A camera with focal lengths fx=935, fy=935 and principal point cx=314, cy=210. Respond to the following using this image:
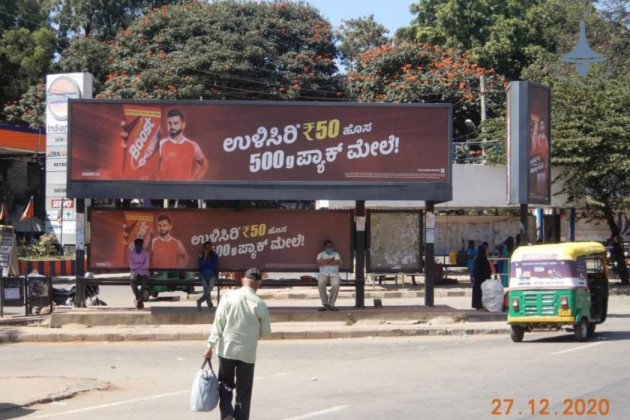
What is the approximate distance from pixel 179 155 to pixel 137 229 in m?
2.21

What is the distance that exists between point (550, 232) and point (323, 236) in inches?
676

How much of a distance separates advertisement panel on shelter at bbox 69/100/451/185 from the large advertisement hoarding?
1.15 m

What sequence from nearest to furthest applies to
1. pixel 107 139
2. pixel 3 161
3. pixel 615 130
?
1. pixel 107 139
2. pixel 615 130
3. pixel 3 161

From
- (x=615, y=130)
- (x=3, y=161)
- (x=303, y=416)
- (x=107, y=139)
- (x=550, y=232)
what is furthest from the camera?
(x=3, y=161)

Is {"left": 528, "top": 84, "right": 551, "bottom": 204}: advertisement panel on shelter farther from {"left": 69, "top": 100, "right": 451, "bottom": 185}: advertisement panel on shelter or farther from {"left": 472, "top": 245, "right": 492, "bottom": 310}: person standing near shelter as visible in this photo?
{"left": 69, "top": 100, "right": 451, "bottom": 185}: advertisement panel on shelter

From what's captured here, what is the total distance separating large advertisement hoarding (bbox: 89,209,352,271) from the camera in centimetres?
2303

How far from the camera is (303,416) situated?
10.7 m

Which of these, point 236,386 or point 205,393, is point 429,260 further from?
point 205,393

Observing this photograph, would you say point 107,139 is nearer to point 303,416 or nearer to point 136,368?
point 136,368

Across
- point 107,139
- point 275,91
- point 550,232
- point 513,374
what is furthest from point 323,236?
point 275,91

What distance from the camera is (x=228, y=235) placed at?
23172mm

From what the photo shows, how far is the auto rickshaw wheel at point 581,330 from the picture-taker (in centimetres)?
1833

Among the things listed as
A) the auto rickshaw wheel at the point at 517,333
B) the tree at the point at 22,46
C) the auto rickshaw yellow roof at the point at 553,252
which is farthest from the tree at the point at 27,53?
the auto rickshaw wheel at the point at 517,333

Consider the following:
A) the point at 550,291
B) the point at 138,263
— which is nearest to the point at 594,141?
the point at 550,291
